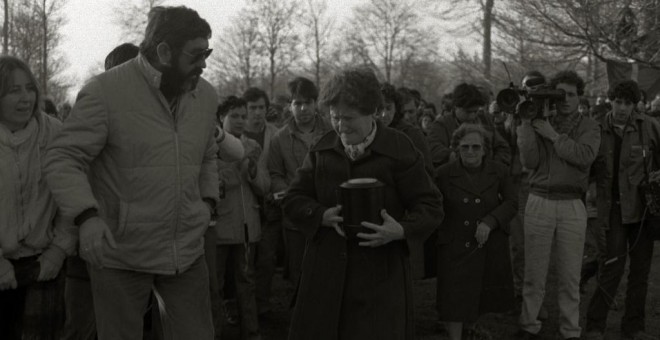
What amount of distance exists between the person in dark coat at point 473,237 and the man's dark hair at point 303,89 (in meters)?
1.32

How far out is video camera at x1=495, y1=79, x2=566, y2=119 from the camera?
5.59m

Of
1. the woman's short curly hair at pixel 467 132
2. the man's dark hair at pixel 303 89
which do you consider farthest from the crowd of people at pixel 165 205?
the woman's short curly hair at pixel 467 132

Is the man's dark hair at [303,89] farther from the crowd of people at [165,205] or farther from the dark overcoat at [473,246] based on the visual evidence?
the crowd of people at [165,205]

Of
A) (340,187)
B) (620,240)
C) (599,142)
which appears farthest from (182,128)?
(620,240)

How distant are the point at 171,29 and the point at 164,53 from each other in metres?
0.11

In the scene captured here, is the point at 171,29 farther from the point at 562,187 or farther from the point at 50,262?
the point at 562,187

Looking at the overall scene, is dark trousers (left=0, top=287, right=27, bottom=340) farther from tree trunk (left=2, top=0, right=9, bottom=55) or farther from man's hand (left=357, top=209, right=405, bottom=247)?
tree trunk (left=2, top=0, right=9, bottom=55)

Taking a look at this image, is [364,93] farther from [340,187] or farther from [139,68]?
[139,68]

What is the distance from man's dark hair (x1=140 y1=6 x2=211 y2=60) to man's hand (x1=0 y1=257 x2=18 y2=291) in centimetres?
129

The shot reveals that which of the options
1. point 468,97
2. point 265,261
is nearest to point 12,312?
point 265,261

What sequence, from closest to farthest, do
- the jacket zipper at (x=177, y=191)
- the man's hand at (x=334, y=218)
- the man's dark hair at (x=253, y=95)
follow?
the jacket zipper at (x=177, y=191), the man's hand at (x=334, y=218), the man's dark hair at (x=253, y=95)

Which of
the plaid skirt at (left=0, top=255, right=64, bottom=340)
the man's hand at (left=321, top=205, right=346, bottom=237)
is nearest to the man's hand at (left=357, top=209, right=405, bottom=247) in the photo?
the man's hand at (left=321, top=205, right=346, bottom=237)

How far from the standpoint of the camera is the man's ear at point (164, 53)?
3.34 meters

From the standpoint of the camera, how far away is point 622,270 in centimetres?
605
